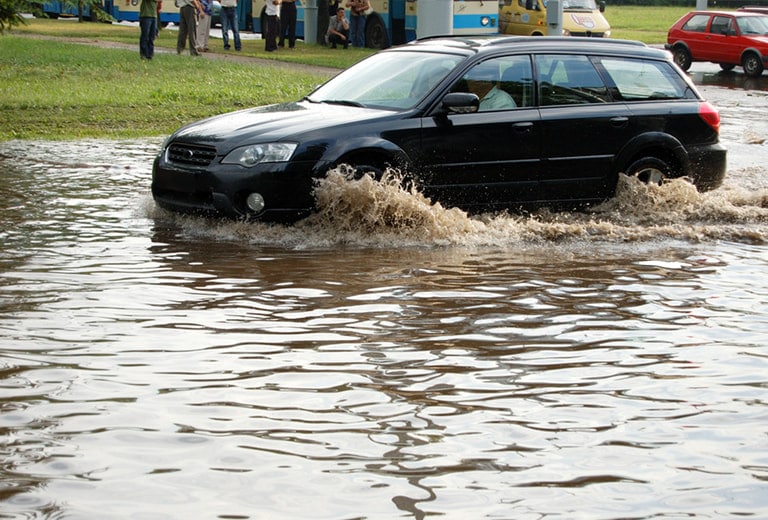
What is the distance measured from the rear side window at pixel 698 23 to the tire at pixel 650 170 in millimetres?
24593

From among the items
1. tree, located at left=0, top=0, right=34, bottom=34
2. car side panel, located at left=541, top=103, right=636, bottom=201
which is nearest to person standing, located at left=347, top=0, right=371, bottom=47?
tree, located at left=0, top=0, right=34, bottom=34

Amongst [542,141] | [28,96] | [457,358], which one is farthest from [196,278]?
[28,96]

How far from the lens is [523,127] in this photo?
35.6 feet

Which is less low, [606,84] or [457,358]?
[606,84]

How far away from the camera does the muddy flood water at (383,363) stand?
4789 mm

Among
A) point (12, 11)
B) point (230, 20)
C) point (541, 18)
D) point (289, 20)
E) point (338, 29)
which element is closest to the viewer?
point (12, 11)

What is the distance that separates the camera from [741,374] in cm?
649

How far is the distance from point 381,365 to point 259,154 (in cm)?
390

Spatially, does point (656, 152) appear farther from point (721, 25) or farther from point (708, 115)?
point (721, 25)

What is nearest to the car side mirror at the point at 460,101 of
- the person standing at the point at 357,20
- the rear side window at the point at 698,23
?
the person standing at the point at 357,20

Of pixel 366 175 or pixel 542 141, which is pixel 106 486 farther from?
pixel 542 141

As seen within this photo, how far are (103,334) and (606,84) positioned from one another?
598 cm

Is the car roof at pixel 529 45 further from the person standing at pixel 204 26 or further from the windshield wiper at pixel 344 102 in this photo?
the person standing at pixel 204 26

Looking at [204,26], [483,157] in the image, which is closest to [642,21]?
[204,26]
